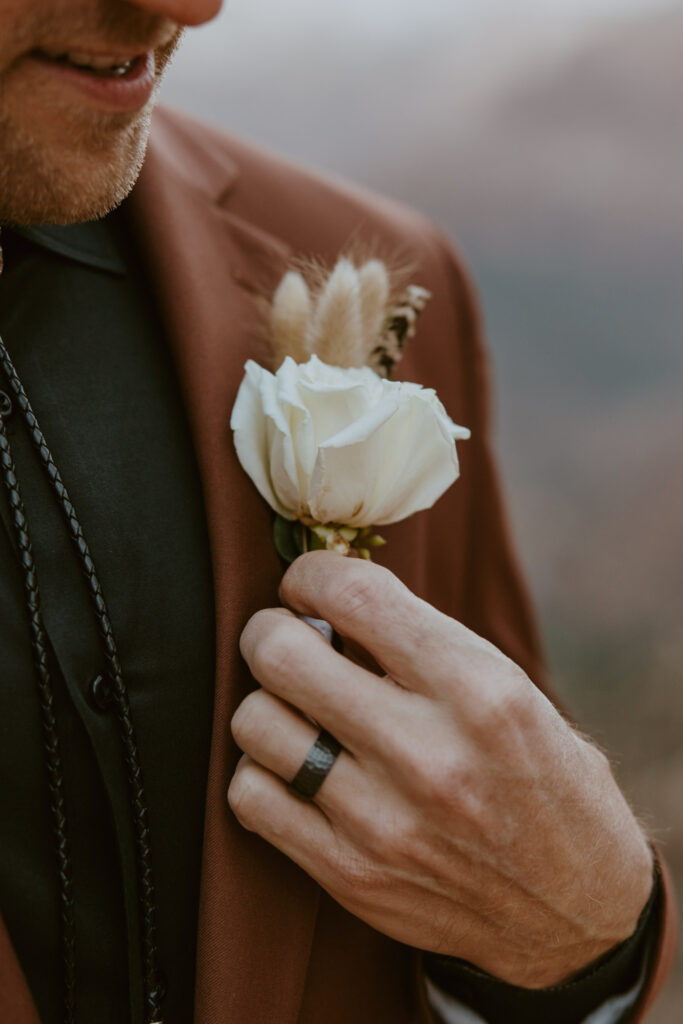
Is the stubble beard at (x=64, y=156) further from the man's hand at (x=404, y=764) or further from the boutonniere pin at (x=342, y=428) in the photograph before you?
the man's hand at (x=404, y=764)

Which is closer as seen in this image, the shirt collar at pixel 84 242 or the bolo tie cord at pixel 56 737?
the bolo tie cord at pixel 56 737

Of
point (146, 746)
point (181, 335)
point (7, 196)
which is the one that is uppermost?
point (7, 196)

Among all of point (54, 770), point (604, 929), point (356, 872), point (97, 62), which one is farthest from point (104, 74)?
point (604, 929)

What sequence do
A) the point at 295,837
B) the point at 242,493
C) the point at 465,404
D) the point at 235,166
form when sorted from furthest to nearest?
the point at 465,404 → the point at 235,166 → the point at 242,493 → the point at 295,837

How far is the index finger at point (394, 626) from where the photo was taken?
719mm

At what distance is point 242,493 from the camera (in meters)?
0.85

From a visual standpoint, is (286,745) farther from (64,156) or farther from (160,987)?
(64,156)

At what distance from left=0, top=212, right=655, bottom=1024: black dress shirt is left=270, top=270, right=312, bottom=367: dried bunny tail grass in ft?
0.45

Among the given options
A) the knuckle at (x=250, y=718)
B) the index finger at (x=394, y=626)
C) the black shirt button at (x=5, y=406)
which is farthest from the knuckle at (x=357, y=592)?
the black shirt button at (x=5, y=406)

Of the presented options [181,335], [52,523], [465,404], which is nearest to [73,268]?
[181,335]

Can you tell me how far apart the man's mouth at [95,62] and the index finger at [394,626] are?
0.48 m

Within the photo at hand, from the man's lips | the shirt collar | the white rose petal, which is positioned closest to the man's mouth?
the man's lips

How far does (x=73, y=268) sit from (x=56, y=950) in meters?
0.68

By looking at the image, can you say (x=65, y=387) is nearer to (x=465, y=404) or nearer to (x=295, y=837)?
(x=295, y=837)
